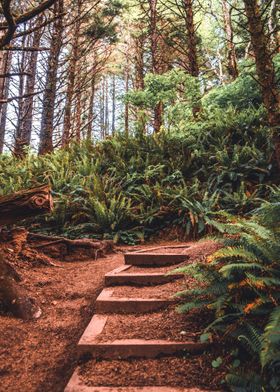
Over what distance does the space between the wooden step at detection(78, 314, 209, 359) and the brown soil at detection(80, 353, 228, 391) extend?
5 cm

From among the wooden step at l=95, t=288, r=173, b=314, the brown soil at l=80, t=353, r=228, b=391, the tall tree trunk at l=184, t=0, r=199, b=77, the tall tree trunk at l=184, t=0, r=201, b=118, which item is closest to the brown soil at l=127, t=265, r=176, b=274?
the wooden step at l=95, t=288, r=173, b=314

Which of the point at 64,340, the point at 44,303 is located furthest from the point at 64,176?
the point at 64,340

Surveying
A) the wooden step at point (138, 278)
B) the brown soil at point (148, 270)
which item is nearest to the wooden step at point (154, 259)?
the brown soil at point (148, 270)

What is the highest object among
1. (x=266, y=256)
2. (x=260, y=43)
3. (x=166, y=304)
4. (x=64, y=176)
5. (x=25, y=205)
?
(x=260, y=43)

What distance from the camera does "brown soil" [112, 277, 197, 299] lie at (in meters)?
3.70

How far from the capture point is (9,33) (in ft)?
7.37

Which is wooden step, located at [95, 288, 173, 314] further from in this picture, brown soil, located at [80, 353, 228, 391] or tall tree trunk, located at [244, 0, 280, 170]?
tall tree trunk, located at [244, 0, 280, 170]

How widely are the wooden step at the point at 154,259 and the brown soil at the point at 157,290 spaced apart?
76 centimetres

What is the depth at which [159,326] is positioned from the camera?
313cm

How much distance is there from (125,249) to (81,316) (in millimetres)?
2744

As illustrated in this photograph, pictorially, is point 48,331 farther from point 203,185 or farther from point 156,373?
point 203,185

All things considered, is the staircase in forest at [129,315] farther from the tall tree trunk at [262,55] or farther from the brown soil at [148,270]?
the tall tree trunk at [262,55]

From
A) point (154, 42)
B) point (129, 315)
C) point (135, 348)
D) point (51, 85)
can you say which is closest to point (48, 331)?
point (129, 315)

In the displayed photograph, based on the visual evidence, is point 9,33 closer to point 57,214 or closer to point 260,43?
point 260,43
